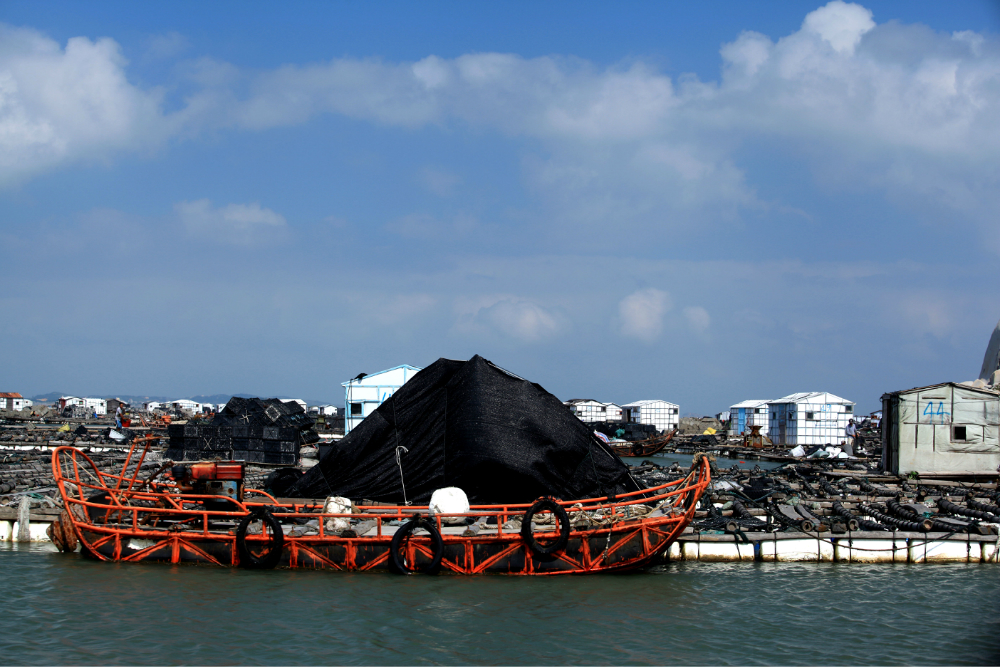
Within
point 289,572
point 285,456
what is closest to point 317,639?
point 289,572

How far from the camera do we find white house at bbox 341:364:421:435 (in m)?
39.9

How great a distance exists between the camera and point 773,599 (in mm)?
15055

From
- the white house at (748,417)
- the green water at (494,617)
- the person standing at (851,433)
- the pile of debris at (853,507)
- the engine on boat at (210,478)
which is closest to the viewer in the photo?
the green water at (494,617)

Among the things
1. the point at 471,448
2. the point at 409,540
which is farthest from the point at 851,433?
the point at 409,540

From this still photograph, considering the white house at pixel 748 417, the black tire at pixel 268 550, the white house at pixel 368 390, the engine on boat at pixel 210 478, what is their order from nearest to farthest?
the black tire at pixel 268 550, the engine on boat at pixel 210 478, the white house at pixel 368 390, the white house at pixel 748 417

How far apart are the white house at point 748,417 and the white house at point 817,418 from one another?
8063 millimetres

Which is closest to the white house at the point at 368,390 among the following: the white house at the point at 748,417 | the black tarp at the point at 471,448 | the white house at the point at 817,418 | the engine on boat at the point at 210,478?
the black tarp at the point at 471,448

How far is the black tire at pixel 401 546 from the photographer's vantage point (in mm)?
15844

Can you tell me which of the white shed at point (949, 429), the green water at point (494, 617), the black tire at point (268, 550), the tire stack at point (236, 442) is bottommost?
the green water at point (494, 617)

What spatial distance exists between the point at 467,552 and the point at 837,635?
22.6ft

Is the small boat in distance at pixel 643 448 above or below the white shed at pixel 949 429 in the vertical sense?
below

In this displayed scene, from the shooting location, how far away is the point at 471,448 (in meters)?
20.6

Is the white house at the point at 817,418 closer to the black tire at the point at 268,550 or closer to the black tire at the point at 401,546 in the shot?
the black tire at the point at 401,546

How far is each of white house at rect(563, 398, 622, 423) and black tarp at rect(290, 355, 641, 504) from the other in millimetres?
68788
